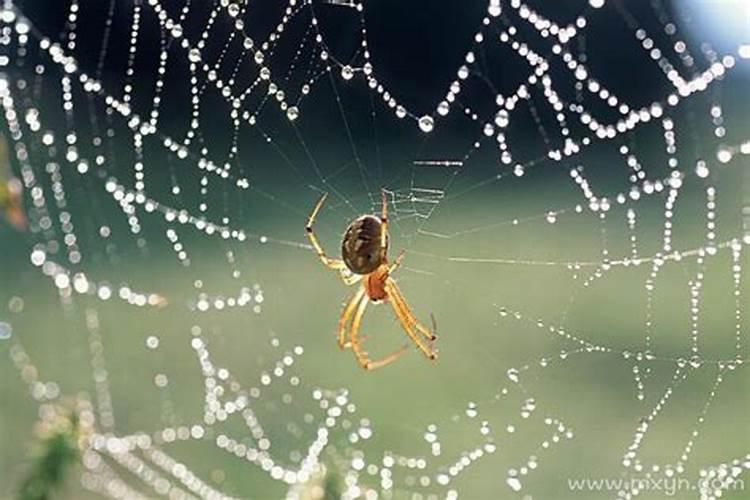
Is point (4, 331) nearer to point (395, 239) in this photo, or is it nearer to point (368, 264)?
point (395, 239)

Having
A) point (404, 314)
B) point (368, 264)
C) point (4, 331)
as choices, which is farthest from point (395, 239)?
point (4, 331)

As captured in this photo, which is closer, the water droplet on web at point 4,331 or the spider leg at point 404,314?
the spider leg at point 404,314

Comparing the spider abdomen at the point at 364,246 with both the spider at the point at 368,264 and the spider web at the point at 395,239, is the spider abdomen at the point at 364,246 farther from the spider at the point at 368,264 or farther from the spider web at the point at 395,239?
the spider web at the point at 395,239

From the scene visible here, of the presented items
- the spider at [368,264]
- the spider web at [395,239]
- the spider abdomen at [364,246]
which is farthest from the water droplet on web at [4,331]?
the spider abdomen at [364,246]

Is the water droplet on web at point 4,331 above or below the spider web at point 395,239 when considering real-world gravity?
below

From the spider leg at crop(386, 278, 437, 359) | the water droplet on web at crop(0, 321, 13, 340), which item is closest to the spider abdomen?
the spider leg at crop(386, 278, 437, 359)

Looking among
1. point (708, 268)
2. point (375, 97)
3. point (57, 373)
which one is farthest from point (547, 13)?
point (57, 373)

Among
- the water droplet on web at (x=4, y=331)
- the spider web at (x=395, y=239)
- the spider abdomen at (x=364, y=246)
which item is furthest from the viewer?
the water droplet on web at (x=4, y=331)
